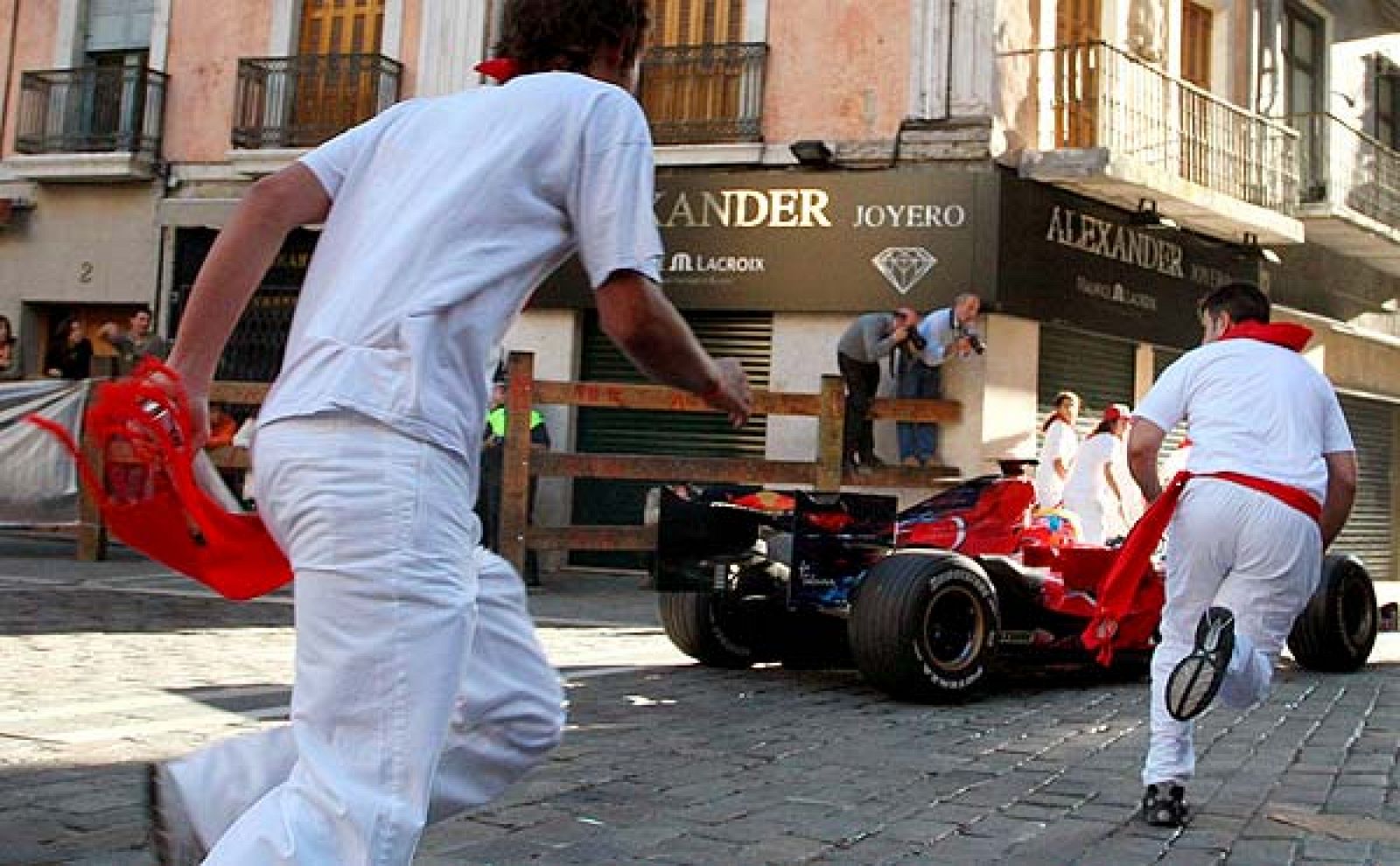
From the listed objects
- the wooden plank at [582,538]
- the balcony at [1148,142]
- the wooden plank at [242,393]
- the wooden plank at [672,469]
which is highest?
the balcony at [1148,142]

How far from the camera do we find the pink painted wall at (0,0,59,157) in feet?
62.5

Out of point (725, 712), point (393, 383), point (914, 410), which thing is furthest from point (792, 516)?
point (914, 410)

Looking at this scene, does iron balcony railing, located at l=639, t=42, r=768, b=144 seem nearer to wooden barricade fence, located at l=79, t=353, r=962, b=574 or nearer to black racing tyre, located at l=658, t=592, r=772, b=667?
wooden barricade fence, located at l=79, t=353, r=962, b=574

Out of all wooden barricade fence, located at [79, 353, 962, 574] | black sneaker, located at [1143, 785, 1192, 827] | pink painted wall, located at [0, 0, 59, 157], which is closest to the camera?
black sneaker, located at [1143, 785, 1192, 827]

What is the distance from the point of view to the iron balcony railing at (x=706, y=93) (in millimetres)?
15461

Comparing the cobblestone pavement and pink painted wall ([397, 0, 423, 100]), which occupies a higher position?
pink painted wall ([397, 0, 423, 100])

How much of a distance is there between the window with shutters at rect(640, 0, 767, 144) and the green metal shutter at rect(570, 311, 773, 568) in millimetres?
1950

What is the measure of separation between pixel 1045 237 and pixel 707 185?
3556 millimetres

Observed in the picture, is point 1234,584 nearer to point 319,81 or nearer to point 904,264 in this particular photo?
point 904,264

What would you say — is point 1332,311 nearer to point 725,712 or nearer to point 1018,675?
point 1018,675

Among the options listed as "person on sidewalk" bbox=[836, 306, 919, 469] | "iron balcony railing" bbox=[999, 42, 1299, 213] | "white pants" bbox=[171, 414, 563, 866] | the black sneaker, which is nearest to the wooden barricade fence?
"person on sidewalk" bbox=[836, 306, 919, 469]

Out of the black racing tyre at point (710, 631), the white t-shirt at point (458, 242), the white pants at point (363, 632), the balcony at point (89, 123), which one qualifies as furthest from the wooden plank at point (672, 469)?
the balcony at point (89, 123)

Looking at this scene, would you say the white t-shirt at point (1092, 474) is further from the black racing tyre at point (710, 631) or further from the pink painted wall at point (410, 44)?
the pink painted wall at point (410, 44)

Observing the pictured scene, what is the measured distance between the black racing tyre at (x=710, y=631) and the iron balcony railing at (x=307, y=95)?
10.6m
